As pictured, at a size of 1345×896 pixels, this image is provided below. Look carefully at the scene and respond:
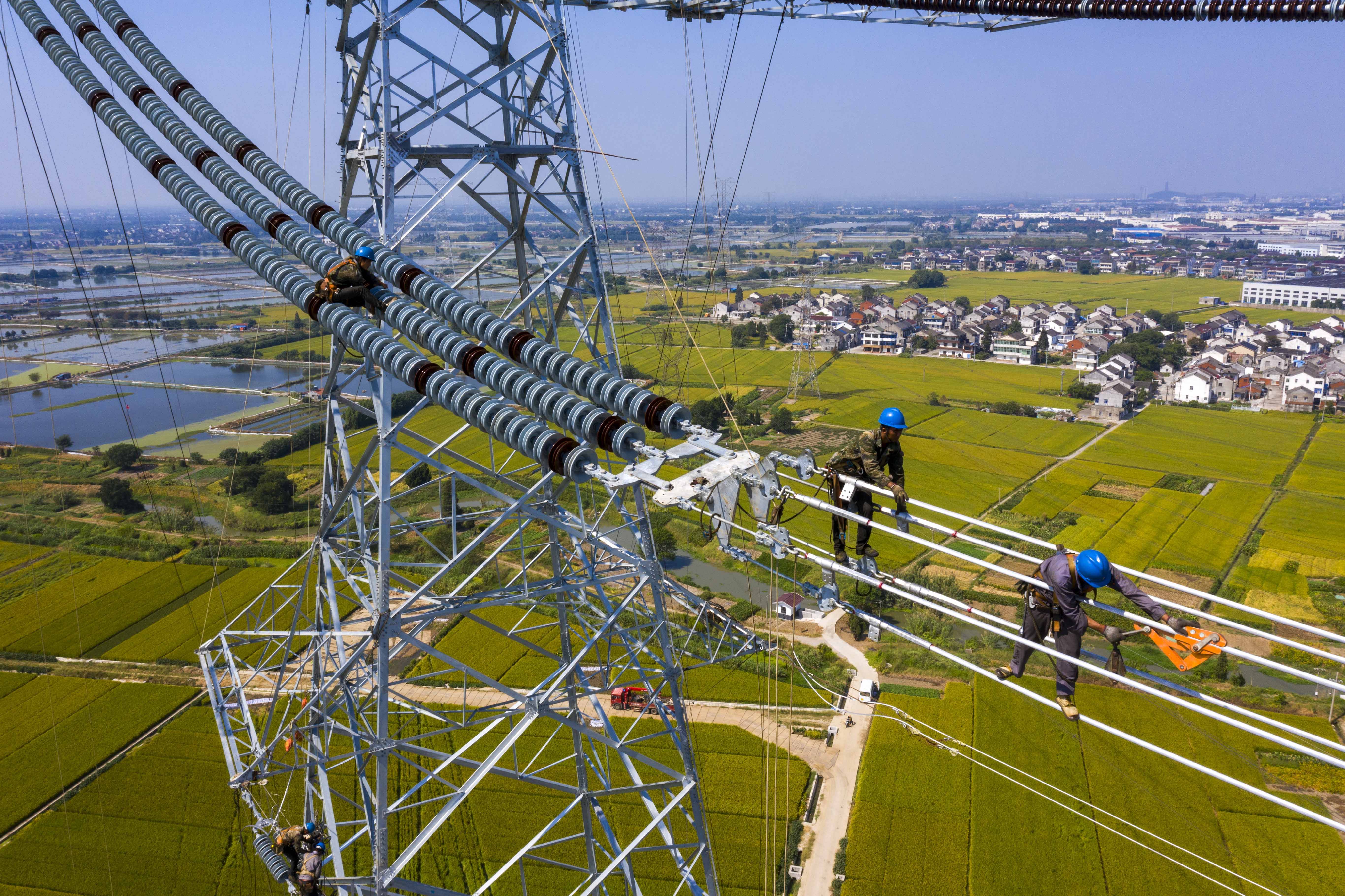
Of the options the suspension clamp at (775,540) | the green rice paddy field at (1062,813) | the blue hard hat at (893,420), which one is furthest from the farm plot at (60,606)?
the suspension clamp at (775,540)

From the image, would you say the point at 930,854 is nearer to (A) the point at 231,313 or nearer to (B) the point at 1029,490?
(B) the point at 1029,490

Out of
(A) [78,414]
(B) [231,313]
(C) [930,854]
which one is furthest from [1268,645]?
(B) [231,313]

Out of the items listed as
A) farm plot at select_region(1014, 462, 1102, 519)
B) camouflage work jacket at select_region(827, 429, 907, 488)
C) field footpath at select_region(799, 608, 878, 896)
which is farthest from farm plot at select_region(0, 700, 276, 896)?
farm plot at select_region(1014, 462, 1102, 519)

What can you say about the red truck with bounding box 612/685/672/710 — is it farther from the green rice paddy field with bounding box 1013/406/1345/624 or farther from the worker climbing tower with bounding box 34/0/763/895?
the green rice paddy field with bounding box 1013/406/1345/624

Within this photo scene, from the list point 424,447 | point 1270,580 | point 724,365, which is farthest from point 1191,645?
point 724,365

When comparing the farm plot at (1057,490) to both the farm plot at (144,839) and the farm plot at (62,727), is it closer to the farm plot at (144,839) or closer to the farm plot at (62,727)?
the farm plot at (144,839)
